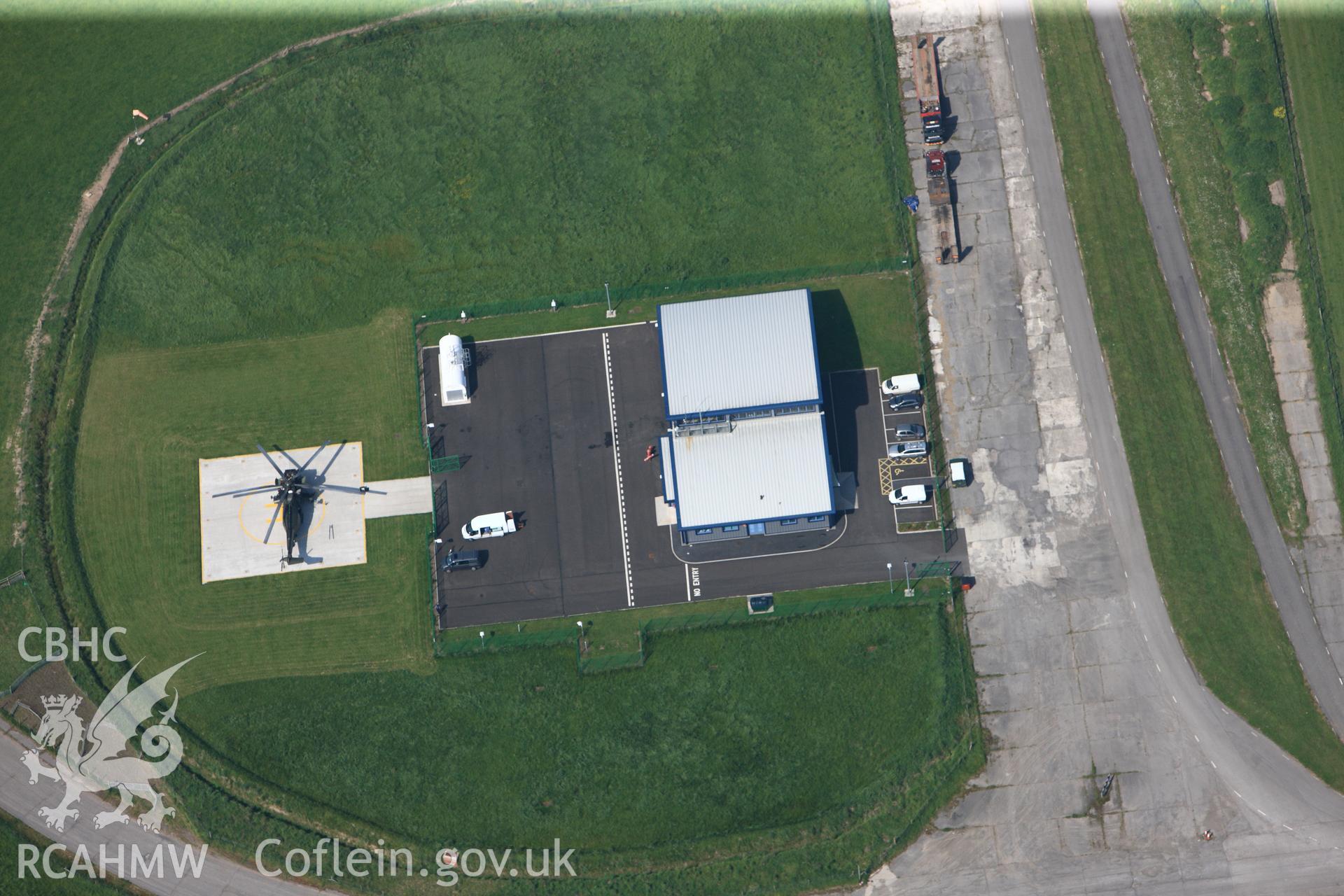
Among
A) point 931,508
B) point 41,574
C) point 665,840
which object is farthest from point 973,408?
point 41,574

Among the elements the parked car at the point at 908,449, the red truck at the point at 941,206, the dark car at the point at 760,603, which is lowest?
the dark car at the point at 760,603

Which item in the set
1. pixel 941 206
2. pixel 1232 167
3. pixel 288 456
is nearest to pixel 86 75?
pixel 288 456

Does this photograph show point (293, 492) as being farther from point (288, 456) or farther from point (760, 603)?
point (760, 603)

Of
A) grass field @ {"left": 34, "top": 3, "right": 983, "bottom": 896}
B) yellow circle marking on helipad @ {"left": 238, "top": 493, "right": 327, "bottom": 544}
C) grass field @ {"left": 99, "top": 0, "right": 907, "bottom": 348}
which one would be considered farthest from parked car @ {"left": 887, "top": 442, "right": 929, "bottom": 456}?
yellow circle marking on helipad @ {"left": 238, "top": 493, "right": 327, "bottom": 544}

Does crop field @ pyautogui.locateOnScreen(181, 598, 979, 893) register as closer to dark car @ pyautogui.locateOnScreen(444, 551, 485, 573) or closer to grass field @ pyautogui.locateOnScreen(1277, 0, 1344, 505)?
dark car @ pyautogui.locateOnScreen(444, 551, 485, 573)

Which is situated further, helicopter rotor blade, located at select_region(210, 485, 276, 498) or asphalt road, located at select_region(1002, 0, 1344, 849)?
helicopter rotor blade, located at select_region(210, 485, 276, 498)

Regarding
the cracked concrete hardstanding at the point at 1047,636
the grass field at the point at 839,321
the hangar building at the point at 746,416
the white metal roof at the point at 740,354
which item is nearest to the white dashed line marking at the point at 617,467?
the grass field at the point at 839,321

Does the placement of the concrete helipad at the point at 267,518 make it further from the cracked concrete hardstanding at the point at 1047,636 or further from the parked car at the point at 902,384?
the cracked concrete hardstanding at the point at 1047,636
